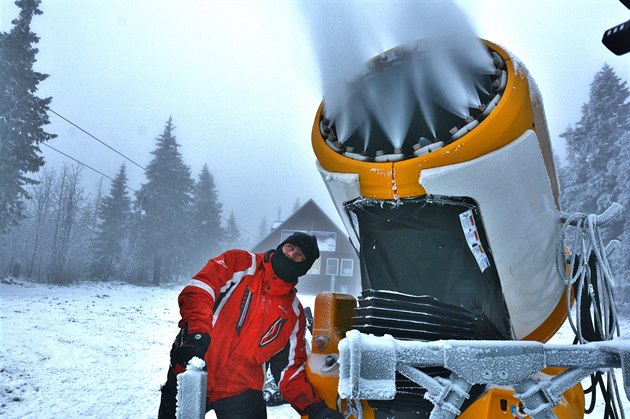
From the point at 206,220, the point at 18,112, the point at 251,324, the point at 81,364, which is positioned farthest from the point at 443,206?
the point at 206,220

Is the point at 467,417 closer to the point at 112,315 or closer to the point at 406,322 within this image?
the point at 406,322

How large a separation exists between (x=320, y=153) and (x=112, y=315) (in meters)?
13.6

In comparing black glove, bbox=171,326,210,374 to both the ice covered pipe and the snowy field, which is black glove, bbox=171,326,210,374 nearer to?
the ice covered pipe

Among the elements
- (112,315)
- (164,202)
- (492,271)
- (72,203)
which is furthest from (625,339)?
(72,203)

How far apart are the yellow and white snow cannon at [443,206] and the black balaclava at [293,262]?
2.14 feet

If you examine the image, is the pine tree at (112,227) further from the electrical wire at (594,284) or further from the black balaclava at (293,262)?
the electrical wire at (594,284)

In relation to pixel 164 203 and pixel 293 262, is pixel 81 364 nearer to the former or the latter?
pixel 293 262

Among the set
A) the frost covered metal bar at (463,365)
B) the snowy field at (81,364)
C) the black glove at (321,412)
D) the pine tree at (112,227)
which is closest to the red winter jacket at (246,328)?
the black glove at (321,412)

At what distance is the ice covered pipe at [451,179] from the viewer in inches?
73.8

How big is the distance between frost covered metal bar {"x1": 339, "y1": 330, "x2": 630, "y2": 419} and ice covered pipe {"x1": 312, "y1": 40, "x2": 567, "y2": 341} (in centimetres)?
51

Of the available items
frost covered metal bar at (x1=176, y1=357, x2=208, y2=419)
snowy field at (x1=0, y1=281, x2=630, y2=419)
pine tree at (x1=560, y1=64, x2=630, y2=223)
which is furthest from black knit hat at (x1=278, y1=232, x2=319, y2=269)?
pine tree at (x1=560, y1=64, x2=630, y2=223)

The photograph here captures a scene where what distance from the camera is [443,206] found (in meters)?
2.03

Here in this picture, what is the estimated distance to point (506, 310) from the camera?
2.18 metres

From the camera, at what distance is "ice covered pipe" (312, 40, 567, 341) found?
187 centimetres
